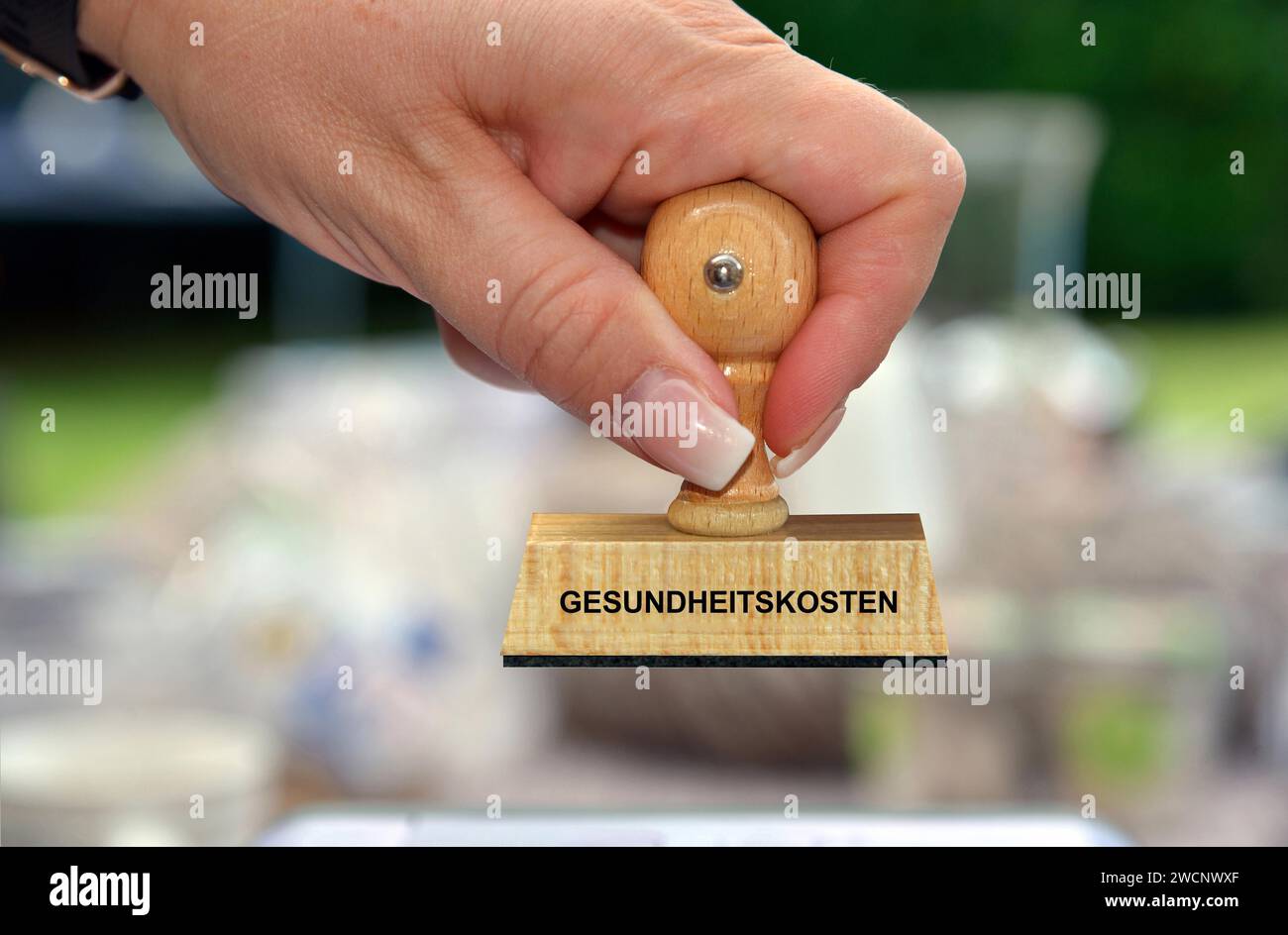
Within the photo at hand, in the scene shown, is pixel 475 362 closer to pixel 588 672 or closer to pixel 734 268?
pixel 734 268

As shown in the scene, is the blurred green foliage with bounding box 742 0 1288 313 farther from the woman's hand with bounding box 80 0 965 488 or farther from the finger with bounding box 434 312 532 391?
the woman's hand with bounding box 80 0 965 488

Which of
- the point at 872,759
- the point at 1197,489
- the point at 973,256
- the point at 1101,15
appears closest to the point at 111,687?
the point at 872,759

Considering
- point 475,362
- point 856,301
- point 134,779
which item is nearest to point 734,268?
point 856,301

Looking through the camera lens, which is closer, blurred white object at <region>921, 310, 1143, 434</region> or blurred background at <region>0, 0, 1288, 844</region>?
blurred background at <region>0, 0, 1288, 844</region>

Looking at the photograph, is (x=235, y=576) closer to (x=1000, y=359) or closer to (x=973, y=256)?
(x=1000, y=359)

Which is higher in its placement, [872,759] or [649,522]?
[649,522]

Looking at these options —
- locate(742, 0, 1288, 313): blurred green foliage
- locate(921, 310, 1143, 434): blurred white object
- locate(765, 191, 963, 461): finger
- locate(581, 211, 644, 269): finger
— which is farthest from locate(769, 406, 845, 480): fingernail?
locate(742, 0, 1288, 313): blurred green foliage

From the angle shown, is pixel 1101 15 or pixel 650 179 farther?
pixel 1101 15
